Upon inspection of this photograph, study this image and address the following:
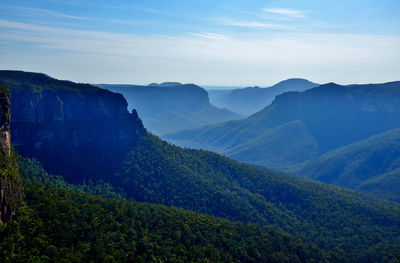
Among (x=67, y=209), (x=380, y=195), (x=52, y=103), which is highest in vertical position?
(x=52, y=103)

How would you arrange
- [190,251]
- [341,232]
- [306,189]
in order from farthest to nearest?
[306,189] < [341,232] < [190,251]

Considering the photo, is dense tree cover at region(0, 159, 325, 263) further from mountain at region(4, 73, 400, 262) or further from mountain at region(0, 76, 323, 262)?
mountain at region(4, 73, 400, 262)

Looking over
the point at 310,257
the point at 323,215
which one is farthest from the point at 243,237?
the point at 323,215

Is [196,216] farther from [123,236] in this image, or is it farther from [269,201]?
[269,201]

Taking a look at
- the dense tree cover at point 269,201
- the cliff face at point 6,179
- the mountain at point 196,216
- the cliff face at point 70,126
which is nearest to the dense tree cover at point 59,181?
the mountain at point 196,216

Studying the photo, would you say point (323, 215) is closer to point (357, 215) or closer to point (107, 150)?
point (357, 215)

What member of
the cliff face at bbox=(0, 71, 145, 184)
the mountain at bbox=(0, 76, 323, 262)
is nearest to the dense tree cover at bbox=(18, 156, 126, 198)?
the mountain at bbox=(0, 76, 323, 262)

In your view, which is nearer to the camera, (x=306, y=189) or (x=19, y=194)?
(x=19, y=194)
